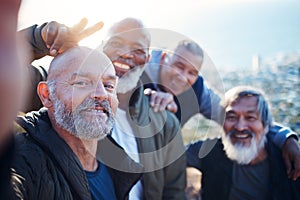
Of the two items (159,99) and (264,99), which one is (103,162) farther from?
(264,99)

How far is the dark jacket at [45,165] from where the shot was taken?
3.98ft

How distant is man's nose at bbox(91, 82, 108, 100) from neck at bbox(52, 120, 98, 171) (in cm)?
17

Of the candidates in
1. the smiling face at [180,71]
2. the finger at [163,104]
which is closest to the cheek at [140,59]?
the finger at [163,104]

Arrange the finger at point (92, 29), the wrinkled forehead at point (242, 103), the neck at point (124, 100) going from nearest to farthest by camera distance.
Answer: the finger at point (92, 29), the neck at point (124, 100), the wrinkled forehead at point (242, 103)

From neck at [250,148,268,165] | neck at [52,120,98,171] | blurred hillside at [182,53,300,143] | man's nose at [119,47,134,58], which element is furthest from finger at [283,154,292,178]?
blurred hillside at [182,53,300,143]

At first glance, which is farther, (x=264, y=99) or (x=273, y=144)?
(x=264, y=99)

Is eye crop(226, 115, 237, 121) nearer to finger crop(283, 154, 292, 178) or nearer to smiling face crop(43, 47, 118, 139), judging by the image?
finger crop(283, 154, 292, 178)

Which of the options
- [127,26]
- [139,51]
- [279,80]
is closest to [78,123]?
[139,51]

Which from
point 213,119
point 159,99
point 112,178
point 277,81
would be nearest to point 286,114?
point 277,81

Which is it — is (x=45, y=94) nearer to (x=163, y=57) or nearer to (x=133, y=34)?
(x=133, y=34)

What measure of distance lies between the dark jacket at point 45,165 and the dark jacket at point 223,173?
148 centimetres

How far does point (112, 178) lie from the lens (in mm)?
1562

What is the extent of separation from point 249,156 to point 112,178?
55.6 inches

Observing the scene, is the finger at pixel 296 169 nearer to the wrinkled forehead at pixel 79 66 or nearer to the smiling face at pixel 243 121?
the smiling face at pixel 243 121
